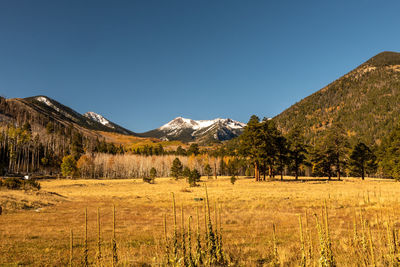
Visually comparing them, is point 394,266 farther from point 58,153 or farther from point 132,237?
point 58,153

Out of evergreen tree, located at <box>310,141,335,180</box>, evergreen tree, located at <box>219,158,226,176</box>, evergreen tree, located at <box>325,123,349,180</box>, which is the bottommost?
evergreen tree, located at <box>219,158,226,176</box>

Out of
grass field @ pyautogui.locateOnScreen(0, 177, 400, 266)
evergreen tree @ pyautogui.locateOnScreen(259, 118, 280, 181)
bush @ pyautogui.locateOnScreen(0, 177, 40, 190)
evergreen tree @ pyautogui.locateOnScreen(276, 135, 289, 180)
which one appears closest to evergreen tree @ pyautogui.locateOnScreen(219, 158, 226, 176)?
evergreen tree @ pyautogui.locateOnScreen(276, 135, 289, 180)

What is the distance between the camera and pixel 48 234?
1373 centimetres

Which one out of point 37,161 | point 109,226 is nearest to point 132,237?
point 109,226

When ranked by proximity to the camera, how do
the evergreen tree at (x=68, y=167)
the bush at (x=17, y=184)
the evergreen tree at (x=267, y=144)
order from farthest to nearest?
the evergreen tree at (x=68, y=167) → the evergreen tree at (x=267, y=144) → the bush at (x=17, y=184)

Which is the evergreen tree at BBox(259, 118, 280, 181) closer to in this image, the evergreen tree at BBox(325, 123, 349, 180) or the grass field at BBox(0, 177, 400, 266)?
the evergreen tree at BBox(325, 123, 349, 180)

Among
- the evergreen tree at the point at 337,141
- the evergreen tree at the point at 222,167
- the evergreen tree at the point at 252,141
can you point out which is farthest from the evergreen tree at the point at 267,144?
the evergreen tree at the point at 222,167

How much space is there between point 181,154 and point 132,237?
148438 mm

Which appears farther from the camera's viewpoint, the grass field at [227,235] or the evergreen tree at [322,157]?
the evergreen tree at [322,157]

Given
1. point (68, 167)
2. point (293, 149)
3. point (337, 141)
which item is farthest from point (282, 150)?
point (68, 167)

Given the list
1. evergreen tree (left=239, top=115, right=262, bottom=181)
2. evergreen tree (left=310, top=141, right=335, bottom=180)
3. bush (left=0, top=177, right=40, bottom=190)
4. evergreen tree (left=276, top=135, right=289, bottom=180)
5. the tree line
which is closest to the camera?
bush (left=0, top=177, right=40, bottom=190)

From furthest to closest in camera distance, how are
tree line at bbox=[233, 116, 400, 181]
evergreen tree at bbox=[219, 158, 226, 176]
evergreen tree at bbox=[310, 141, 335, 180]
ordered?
evergreen tree at bbox=[219, 158, 226, 176], evergreen tree at bbox=[310, 141, 335, 180], tree line at bbox=[233, 116, 400, 181]

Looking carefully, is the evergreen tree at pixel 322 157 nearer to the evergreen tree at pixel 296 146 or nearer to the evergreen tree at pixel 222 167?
the evergreen tree at pixel 296 146

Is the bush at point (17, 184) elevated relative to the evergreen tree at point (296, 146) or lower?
lower
